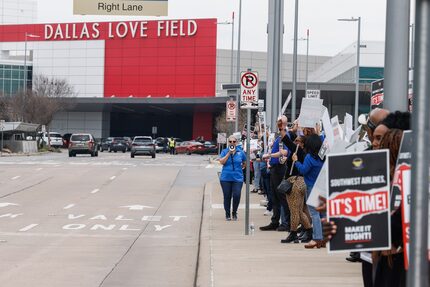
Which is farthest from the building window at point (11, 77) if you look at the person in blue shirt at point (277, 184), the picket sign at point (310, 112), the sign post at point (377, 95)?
the picket sign at point (310, 112)

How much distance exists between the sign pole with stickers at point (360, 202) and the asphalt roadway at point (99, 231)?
17.8 ft

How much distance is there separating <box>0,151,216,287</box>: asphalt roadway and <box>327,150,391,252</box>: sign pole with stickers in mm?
5424

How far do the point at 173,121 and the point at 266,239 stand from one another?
10072 cm

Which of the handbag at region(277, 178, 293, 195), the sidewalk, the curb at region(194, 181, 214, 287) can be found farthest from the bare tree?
the handbag at region(277, 178, 293, 195)

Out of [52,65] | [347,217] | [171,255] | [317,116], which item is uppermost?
[52,65]

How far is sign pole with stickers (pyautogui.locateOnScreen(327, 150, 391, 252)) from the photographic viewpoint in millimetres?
5078

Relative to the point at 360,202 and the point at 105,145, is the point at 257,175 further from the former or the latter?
the point at 105,145

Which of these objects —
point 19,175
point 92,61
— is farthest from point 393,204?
point 92,61

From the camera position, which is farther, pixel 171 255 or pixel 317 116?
pixel 171 255

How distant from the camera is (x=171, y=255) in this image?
1297 centimetres

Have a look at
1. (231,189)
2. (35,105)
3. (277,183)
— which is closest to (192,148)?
(35,105)

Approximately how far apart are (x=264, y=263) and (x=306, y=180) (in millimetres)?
1674

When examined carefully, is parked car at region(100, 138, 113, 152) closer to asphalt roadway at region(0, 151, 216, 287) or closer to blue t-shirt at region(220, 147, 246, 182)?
asphalt roadway at region(0, 151, 216, 287)

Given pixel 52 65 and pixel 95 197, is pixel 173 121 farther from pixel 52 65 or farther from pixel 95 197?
pixel 95 197
